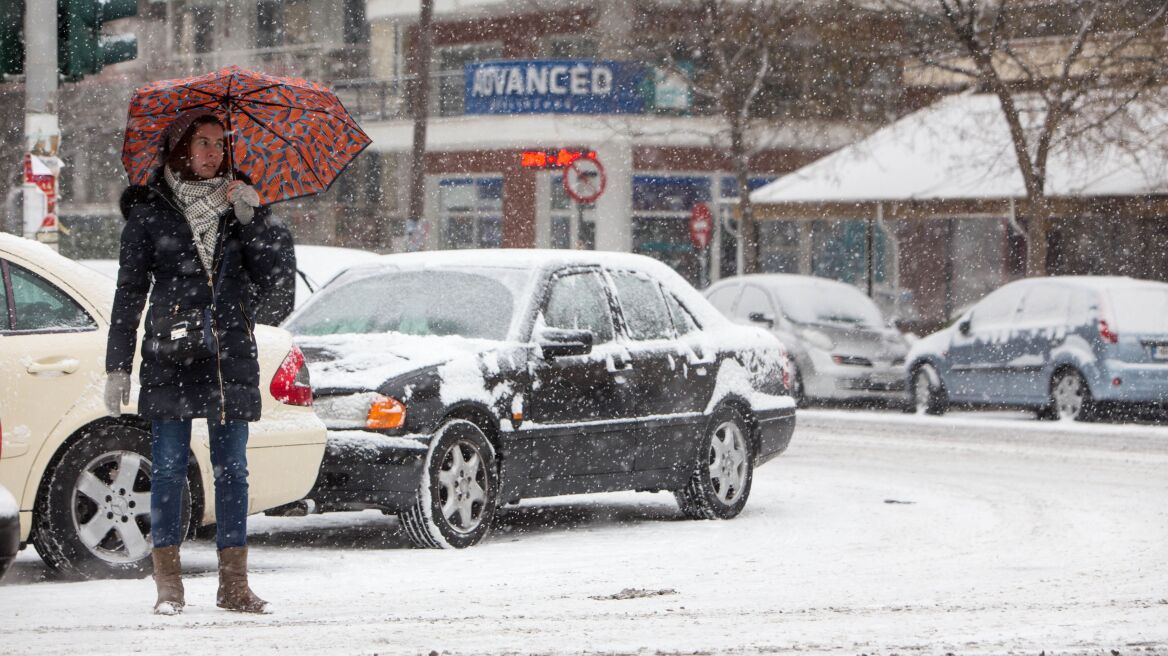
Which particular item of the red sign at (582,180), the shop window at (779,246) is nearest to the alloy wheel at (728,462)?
the red sign at (582,180)

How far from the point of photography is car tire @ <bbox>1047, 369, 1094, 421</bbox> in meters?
20.7

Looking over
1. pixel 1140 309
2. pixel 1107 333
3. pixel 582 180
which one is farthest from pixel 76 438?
pixel 582 180

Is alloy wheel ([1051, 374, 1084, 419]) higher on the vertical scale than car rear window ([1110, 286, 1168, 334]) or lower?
lower

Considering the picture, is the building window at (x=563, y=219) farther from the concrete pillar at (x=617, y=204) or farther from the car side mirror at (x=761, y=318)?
the car side mirror at (x=761, y=318)

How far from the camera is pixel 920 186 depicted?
3133 centimetres

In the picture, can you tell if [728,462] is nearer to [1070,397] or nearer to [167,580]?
[167,580]

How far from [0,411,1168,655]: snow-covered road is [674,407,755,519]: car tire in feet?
0.46

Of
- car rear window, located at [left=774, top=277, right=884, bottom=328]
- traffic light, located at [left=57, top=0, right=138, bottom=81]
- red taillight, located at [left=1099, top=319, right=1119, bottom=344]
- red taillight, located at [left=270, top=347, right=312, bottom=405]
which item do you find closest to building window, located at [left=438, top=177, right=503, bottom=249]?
car rear window, located at [left=774, top=277, right=884, bottom=328]

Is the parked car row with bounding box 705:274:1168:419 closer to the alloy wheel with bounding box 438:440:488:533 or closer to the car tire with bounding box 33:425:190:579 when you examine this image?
the alloy wheel with bounding box 438:440:488:533

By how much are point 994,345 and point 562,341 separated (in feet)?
39.0

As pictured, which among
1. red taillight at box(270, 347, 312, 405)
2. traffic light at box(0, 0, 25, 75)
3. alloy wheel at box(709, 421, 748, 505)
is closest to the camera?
red taillight at box(270, 347, 312, 405)

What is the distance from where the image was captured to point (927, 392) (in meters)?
23.2

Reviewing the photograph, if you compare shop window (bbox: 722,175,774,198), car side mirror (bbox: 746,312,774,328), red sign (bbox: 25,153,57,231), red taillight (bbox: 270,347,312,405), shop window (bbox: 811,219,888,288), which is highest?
shop window (bbox: 722,175,774,198)

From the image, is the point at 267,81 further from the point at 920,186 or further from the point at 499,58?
the point at 499,58
